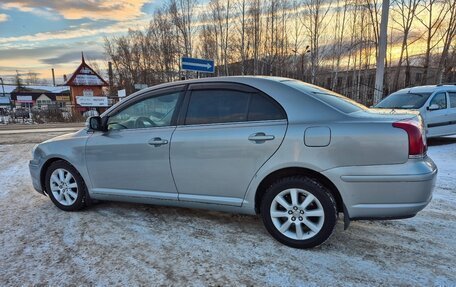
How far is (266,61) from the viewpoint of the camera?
35.4 m

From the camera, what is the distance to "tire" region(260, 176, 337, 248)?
9.94 ft

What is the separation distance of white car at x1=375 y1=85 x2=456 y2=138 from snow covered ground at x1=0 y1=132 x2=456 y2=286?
564cm

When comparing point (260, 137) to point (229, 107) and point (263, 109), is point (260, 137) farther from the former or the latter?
point (229, 107)

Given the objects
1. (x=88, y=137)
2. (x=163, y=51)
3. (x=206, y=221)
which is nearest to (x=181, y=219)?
(x=206, y=221)

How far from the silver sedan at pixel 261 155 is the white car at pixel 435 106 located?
696 centimetres

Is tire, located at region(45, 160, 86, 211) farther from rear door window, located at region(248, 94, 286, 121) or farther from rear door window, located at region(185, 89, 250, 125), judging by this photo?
rear door window, located at region(248, 94, 286, 121)

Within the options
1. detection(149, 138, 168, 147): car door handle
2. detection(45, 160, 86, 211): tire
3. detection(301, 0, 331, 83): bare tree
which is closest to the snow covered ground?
detection(45, 160, 86, 211): tire

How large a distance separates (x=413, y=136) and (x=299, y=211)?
119 centimetres

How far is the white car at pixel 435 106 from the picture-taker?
30.5ft

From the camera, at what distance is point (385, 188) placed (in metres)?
2.85

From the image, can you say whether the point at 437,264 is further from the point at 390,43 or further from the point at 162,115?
the point at 390,43

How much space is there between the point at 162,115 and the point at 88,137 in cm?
110

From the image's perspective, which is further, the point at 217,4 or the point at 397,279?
the point at 217,4

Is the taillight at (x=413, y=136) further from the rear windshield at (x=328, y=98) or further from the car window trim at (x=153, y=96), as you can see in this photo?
the car window trim at (x=153, y=96)
